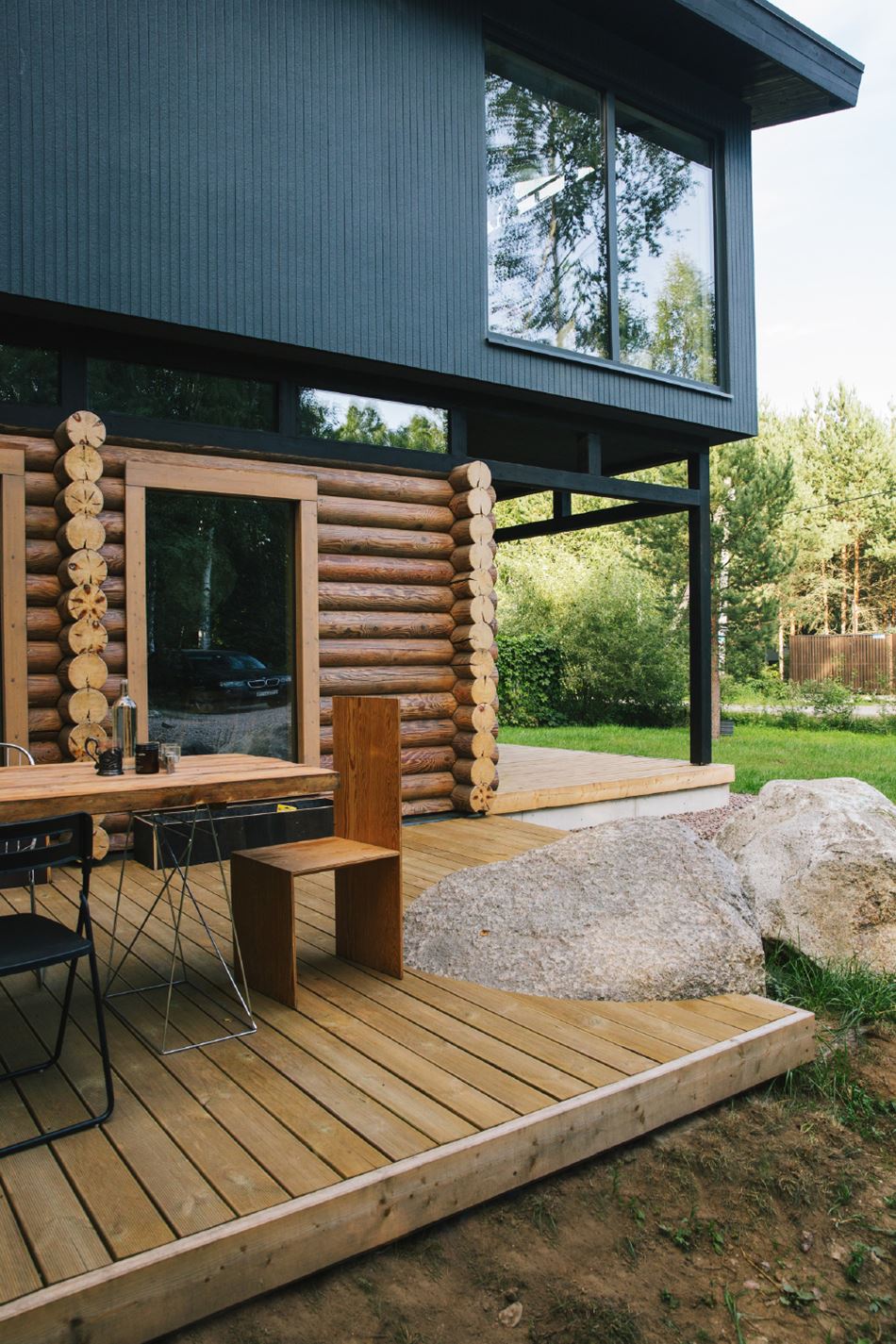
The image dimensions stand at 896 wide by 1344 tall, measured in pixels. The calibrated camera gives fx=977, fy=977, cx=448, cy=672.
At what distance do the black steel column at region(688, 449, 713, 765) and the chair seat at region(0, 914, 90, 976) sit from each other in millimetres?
7510

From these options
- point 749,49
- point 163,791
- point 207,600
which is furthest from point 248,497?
point 749,49

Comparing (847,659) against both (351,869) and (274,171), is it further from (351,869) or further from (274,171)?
(351,869)

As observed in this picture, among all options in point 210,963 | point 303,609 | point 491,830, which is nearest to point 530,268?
point 303,609

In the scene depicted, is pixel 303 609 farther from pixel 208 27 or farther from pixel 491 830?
pixel 208 27

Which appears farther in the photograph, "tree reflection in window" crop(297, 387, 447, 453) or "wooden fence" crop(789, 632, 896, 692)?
"wooden fence" crop(789, 632, 896, 692)

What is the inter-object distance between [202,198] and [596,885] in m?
4.60

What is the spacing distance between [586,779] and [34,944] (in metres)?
6.44

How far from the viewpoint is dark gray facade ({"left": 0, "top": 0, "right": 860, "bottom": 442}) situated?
5.32m

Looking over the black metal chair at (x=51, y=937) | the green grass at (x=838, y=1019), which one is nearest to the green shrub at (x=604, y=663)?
the green grass at (x=838, y=1019)

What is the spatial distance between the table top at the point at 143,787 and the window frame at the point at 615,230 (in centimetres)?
473

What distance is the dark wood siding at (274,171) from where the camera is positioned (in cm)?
530

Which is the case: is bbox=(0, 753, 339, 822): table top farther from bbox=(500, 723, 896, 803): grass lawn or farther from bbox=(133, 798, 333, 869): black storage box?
bbox=(500, 723, 896, 803): grass lawn

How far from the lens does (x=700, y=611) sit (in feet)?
31.4

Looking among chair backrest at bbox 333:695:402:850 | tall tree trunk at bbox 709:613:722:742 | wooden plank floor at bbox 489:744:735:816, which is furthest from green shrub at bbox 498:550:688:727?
chair backrest at bbox 333:695:402:850
